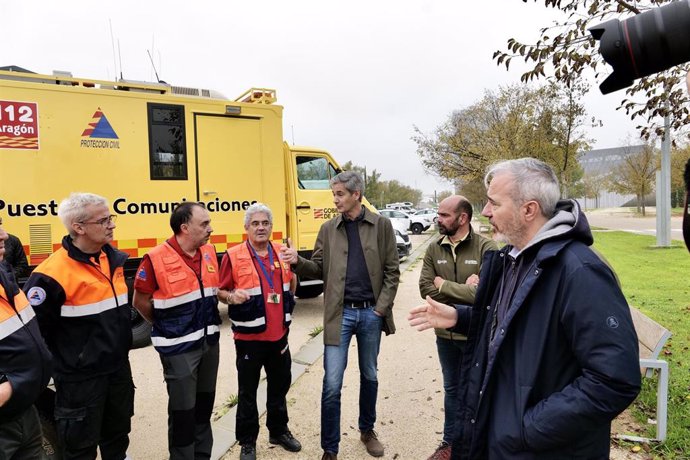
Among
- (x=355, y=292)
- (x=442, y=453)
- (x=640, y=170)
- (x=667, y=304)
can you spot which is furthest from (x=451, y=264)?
(x=640, y=170)

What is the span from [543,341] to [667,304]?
275 inches

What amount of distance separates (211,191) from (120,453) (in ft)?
12.7

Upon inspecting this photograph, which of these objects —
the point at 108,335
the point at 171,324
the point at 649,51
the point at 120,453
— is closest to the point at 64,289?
the point at 108,335

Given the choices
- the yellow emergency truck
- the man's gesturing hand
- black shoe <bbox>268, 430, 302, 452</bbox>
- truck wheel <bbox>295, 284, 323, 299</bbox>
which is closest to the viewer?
the man's gesturing hand

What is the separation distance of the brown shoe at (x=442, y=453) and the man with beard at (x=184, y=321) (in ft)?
4.94

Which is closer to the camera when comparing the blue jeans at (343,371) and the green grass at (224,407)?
the blue jeans at (343,371)

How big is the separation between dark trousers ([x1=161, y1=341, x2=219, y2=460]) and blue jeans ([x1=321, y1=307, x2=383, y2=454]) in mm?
800

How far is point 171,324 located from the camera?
2.62m

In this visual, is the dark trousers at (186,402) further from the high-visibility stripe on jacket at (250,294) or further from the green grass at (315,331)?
the green grass at (315,331)

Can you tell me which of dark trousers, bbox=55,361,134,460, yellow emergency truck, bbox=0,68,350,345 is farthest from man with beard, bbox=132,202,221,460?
yellow emergency truck, bbox=0,68,350,345

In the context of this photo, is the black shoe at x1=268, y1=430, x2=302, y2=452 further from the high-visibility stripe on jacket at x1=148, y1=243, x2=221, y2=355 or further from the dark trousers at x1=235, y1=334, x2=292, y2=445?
the high-visibility stripe on jacket at x1=148, y1=243, x2=221, y2=355

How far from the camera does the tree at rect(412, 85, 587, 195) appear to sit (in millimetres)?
12625

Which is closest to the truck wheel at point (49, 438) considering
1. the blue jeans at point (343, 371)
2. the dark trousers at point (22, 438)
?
the dark trousers at point (22, 438)

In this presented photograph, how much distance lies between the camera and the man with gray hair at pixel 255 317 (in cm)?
296
